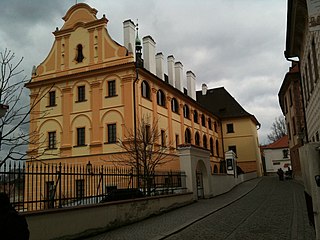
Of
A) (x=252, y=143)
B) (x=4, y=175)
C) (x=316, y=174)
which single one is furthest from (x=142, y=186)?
(x=252, y=143)

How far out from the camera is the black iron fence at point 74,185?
960cm

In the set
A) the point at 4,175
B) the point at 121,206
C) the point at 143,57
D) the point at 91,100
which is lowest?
the point at 121,206

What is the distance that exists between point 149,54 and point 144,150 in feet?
43.7

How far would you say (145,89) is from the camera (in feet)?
97.5

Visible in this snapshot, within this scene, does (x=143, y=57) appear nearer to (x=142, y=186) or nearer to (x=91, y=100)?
(x=91, y=100)

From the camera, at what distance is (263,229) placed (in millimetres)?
10805

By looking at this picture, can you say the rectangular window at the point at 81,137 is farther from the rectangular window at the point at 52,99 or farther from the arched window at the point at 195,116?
the arched window at the point at 195,116

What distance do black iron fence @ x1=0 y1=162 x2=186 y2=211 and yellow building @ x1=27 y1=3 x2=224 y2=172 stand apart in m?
10.1

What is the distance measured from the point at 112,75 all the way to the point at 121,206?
17.0 metres

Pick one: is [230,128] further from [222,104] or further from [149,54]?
[149,54]

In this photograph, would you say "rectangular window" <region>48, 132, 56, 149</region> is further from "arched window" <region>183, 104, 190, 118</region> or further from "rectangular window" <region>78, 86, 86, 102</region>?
"arched window" <region>183, 104, 190, 118</region>

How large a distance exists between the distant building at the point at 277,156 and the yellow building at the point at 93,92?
38982mm

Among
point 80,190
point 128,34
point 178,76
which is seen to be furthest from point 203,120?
point 80,190

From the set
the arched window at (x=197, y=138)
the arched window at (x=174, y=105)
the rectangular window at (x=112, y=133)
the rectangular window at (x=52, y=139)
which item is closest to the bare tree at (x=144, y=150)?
the rectangular window at (x=112, y=133)
